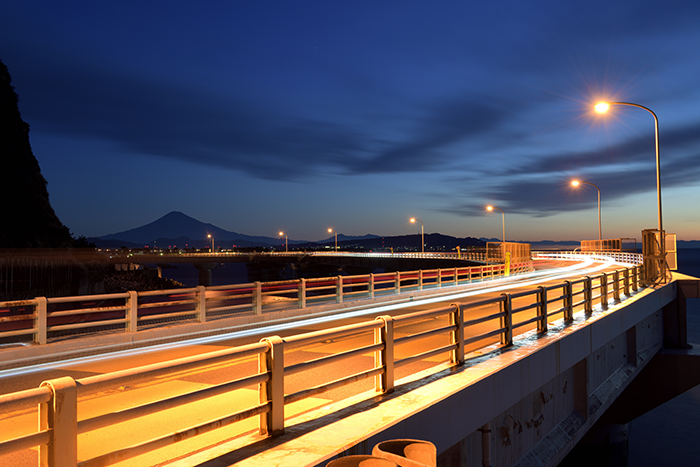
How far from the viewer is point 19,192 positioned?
5481 cm

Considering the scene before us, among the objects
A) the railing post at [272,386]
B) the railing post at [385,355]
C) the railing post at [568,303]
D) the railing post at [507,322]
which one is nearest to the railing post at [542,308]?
the railing post at [507,322]

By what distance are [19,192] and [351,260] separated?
6229 cm

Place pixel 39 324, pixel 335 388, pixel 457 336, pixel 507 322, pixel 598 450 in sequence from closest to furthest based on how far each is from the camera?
pixel 335 388
pixel 457 336
pixel 507 322
pixel 39 324
pixel 598 450

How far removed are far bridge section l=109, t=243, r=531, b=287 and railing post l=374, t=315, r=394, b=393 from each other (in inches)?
1819

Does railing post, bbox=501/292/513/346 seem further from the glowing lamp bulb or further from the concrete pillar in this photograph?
the glowing lamp bulb

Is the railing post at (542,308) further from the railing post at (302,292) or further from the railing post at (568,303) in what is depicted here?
the railing post at (302,292)

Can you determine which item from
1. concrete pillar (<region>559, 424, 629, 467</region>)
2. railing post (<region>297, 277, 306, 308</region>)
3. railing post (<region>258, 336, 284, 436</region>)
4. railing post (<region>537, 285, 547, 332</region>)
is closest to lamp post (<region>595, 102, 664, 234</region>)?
concrete pillar (<region>559, 424, 629, 467</region>)

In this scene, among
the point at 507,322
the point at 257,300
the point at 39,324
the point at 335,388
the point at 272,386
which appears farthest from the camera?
the point at 257,300

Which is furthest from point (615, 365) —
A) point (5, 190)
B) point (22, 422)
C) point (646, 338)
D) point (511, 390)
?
point (5, 190)

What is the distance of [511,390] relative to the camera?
26.0ft

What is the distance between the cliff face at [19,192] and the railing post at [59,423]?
51.8 m

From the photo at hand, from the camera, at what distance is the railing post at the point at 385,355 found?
641cm

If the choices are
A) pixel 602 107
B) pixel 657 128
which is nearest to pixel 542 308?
pixel 602 107

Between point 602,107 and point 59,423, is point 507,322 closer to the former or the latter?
point 59,423
